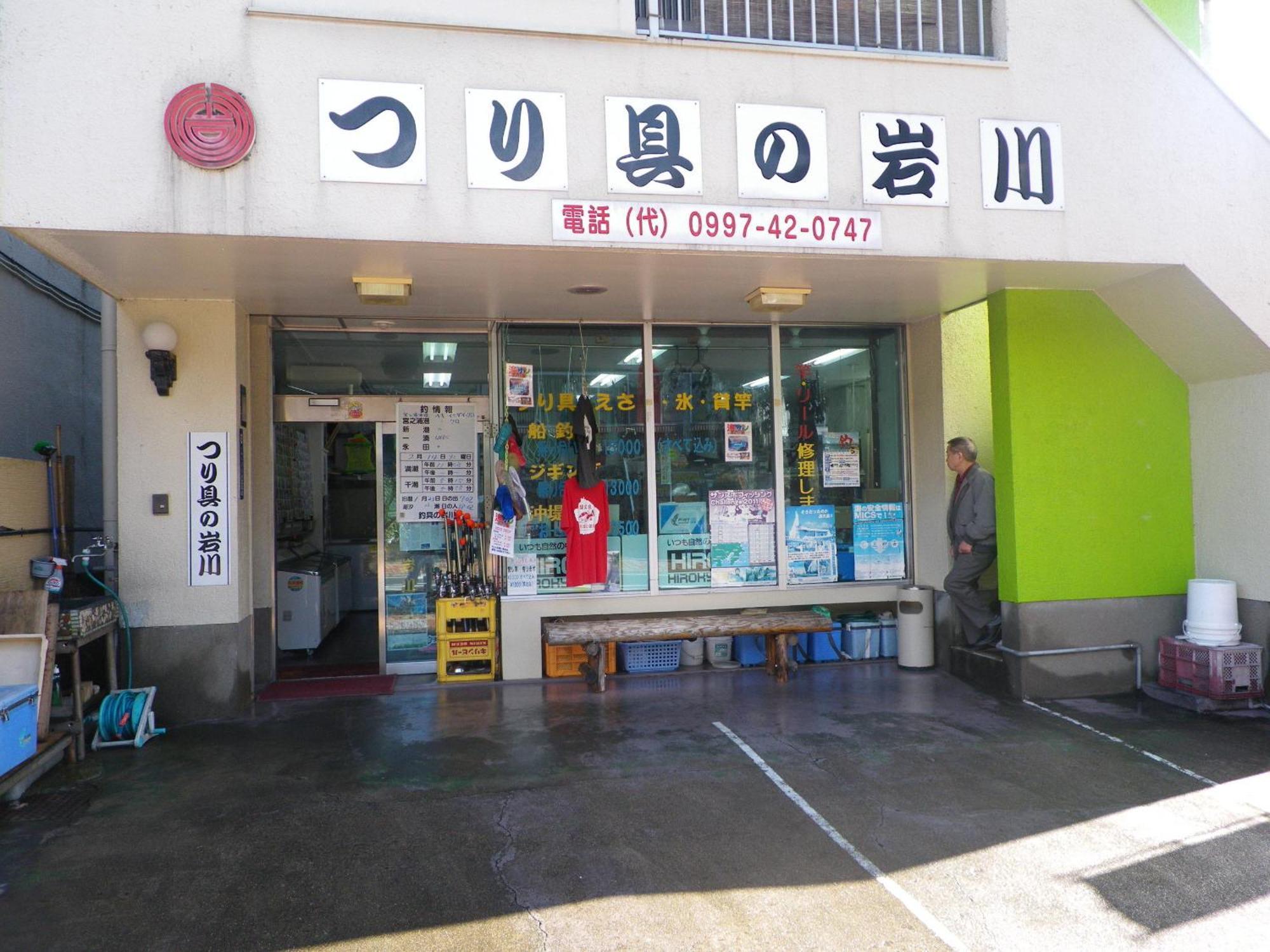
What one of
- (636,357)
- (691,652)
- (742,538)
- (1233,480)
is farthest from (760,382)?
(1233,480)

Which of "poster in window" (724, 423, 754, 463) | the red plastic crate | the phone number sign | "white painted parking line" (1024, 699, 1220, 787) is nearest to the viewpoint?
"white painted parking line" (1024, 699, 1220, 787)

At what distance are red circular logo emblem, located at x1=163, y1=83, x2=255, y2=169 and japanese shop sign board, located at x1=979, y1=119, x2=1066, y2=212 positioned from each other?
14.8ft

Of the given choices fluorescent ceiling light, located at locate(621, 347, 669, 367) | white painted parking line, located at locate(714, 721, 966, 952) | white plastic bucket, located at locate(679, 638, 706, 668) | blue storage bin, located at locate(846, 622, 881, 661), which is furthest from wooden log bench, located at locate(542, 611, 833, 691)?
fluorescent ceiling light, located at locate(621, 347, 669, 367)

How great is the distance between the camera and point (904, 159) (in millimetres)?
5578

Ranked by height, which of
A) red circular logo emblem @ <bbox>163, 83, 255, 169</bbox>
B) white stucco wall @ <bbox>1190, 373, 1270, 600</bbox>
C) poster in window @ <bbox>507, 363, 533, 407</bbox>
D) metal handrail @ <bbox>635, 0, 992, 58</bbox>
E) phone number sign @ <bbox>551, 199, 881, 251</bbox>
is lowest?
white stucco wall @ <bbox>1190, 373, 1270, 600</bbox>

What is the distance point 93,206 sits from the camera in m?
4.56

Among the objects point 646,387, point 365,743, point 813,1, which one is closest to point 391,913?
point 365,743

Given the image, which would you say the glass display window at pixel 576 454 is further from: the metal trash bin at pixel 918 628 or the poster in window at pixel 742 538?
the metal trash bin at pixel 918 628

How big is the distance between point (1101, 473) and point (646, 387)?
3798 millimetres

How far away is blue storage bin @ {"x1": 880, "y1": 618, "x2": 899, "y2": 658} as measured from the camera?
27.1 ft

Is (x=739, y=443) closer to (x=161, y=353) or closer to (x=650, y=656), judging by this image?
(x=650, y=656)

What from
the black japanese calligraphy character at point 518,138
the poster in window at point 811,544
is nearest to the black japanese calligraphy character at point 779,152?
the black japanese calligraphy character at point 518,138

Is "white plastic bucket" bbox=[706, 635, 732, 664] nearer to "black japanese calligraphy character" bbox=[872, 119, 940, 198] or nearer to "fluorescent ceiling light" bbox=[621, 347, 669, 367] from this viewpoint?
"fluorescent ceiling light" bbox=[621, 347, 669, 367]

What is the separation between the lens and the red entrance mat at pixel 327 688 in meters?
7.09
